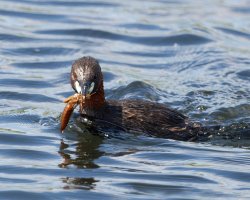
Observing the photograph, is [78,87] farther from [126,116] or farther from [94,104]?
[126,116]

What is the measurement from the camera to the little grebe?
40.6 feet

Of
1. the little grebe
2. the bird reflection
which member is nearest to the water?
the bird reflection

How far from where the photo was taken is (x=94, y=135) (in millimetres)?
12391

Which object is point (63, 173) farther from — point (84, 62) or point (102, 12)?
point (102, 12)

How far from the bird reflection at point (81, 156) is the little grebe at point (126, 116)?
35 centimetres

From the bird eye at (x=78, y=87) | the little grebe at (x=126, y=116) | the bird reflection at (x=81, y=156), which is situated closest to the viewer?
the bird reflection at (x=81, y=156)

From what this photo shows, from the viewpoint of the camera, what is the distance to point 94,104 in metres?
12.6

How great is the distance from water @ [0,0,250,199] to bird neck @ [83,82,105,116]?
0.26 metres

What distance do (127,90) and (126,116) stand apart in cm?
241

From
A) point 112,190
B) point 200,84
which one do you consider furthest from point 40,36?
point 112,190

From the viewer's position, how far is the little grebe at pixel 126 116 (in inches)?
487

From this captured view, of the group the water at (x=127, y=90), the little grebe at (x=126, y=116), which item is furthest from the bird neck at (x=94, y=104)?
the water at (x=127, y=90)

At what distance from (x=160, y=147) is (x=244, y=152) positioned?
3.42 feet

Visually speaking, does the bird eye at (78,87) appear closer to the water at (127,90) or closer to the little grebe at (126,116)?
the little grebe at (126,116)
